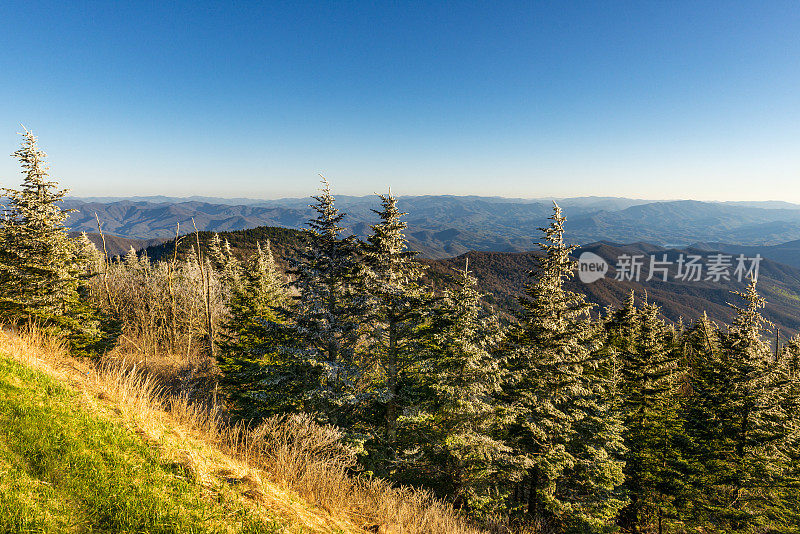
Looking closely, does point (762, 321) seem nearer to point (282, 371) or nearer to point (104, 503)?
point (282, 371)

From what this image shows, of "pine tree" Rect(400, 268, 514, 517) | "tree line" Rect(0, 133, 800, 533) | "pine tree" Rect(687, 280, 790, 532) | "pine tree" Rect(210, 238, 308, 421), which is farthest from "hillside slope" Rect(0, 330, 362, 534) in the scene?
"pine tree" Rect(687, 280, 790, 532)

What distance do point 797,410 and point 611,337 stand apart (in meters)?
8.87

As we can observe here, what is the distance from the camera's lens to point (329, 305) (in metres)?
13.7

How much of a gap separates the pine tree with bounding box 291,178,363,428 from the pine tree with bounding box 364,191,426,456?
2.45 feet

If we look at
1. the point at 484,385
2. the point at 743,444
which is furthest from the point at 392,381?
the point at 743,444

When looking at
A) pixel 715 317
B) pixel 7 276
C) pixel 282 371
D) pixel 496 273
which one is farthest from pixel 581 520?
pixel 715 317

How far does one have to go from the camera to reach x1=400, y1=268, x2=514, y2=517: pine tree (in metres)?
11.9

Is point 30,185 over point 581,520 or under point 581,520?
over

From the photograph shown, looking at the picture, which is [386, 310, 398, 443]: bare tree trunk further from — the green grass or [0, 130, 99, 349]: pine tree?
[0, 130, 99, 349]: pine tree

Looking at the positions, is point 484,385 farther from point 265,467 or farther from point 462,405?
point 265,467

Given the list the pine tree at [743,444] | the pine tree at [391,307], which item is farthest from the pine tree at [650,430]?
the pine tree at [391,307]

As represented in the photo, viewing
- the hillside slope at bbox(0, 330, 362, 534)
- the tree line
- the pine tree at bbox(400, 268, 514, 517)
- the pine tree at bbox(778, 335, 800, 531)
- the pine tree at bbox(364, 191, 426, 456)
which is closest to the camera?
the hillside slope at bbox(0, 330, 362, 534)

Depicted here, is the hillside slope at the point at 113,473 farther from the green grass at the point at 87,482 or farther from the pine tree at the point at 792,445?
the pine tree at the point at 792,445

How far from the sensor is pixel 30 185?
1595 centimetres
